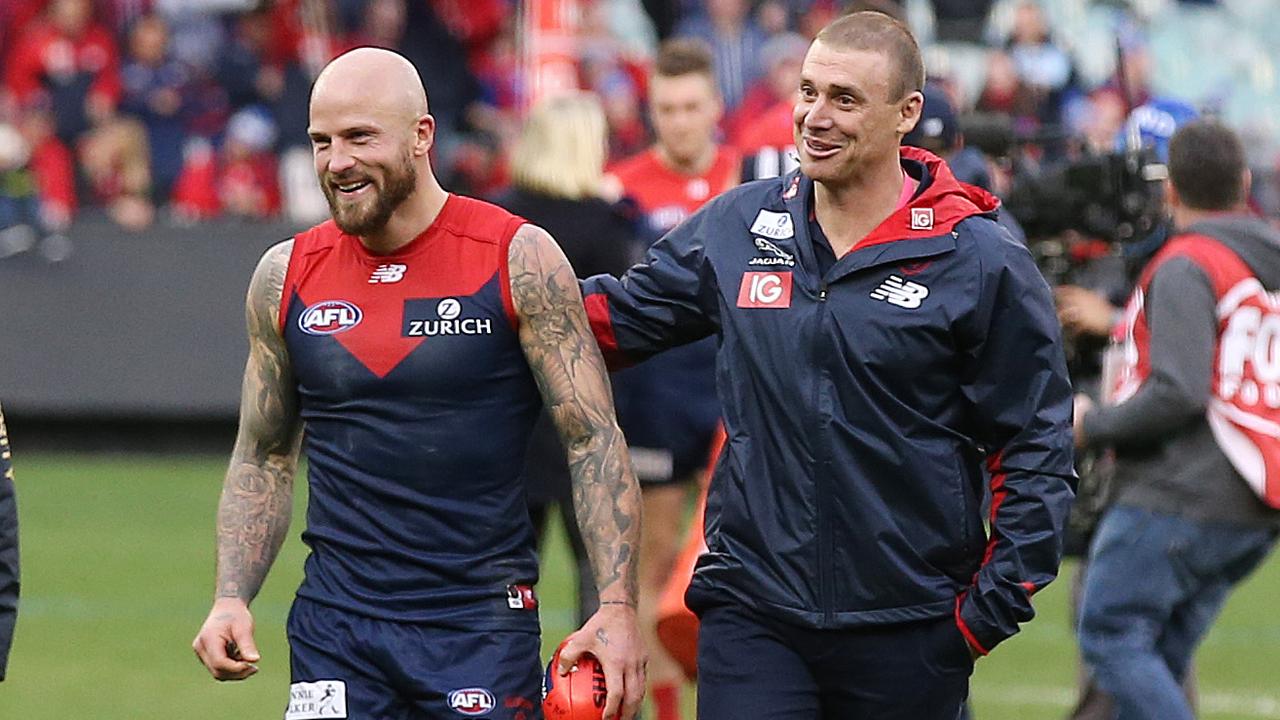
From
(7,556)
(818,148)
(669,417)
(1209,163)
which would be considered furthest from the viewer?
(669,417)

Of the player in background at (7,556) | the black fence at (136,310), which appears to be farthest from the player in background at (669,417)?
the black fence at (136,310)

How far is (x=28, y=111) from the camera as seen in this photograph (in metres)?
18.0

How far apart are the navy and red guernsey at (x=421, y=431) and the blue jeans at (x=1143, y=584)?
2477 millimetres

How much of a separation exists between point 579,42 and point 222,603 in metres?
13.1

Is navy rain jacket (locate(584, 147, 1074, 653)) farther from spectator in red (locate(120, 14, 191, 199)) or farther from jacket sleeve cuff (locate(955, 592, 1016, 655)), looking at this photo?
spectator in red (locate(120, 14, 191, 199))

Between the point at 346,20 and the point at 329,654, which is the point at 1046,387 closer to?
the point at 329,654

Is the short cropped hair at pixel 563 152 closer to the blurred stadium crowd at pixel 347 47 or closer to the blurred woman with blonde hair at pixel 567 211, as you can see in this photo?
the blurred woman with blonde hair at pixel 567 211

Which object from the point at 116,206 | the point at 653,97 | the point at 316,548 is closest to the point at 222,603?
the point at 316,548

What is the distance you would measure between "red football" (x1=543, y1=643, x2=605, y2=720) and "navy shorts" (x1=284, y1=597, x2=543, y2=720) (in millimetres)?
106

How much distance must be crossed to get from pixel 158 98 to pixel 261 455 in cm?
1304

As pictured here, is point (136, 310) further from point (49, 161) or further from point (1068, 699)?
point (1068, 699)

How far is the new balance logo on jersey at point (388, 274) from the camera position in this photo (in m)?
5.26

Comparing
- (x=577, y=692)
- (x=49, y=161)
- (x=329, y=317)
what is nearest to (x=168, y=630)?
(x=329, y=317)

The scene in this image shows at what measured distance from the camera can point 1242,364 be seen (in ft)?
23.0
